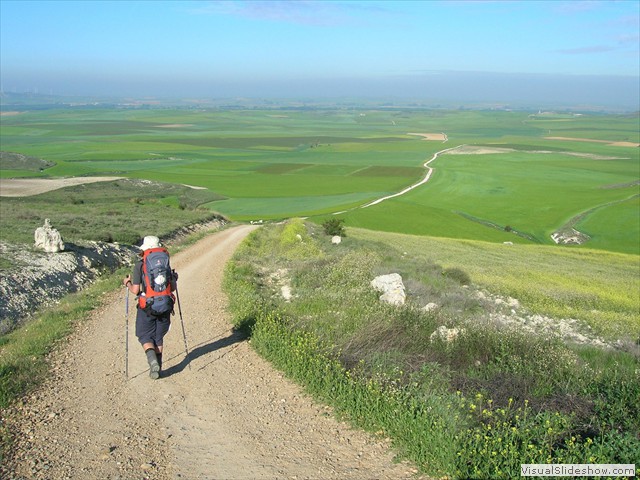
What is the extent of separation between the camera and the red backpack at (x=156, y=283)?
25.5 ft

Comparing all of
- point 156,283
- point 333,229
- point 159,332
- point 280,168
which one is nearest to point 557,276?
point 333,229

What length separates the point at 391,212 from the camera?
5400cm

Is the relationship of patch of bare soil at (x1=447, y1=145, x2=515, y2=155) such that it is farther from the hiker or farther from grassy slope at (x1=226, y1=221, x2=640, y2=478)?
the hiker

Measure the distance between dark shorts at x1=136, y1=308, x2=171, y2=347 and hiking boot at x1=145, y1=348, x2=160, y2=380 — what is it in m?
0.18

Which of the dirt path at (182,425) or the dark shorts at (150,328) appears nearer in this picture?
the dirt path at (182,425)

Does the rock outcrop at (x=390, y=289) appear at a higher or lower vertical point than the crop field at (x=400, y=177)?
higher

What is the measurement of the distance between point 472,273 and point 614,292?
5.25m

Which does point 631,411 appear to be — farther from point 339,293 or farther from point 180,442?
point 339,293

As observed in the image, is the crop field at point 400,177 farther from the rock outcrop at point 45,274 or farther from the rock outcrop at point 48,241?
the rock outcrop at point 48,241

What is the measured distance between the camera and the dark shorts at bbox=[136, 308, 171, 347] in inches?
317

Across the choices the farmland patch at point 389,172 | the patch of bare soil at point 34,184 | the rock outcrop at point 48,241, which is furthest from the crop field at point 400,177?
the rock outcrop at point 48,241

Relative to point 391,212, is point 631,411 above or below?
above

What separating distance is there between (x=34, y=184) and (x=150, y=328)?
2624 inches

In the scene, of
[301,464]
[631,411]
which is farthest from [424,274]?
[301,464]
